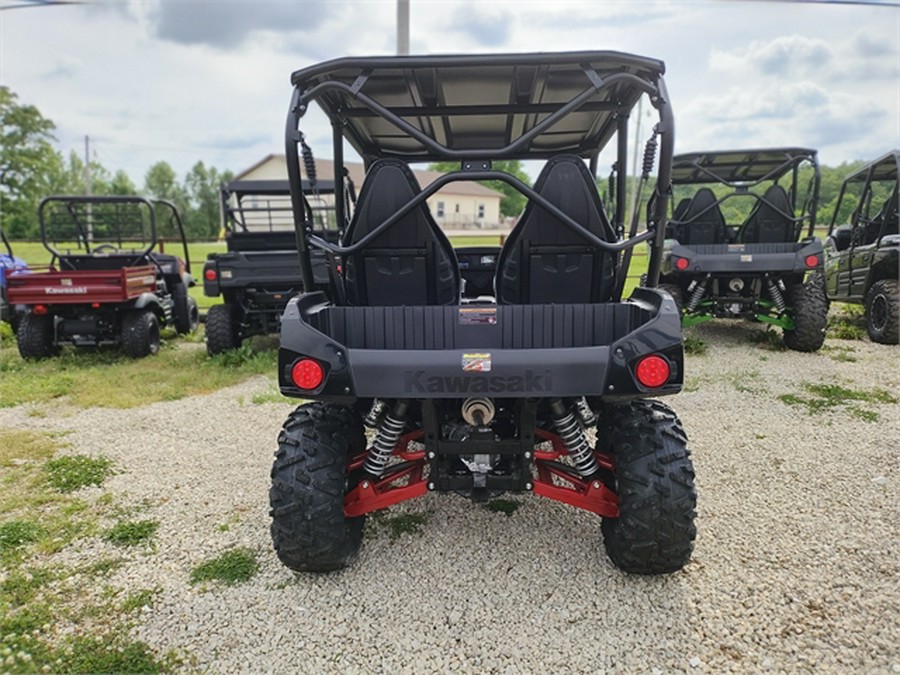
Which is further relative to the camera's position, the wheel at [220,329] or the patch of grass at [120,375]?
the wheel at [220,329]

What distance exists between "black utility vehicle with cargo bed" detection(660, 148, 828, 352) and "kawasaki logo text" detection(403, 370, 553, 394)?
5.23 metres

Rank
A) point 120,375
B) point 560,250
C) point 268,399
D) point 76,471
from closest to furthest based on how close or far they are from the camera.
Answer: point 560,250, point 76,471, point 268,399, point 120,375

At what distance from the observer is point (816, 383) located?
18.2 feet

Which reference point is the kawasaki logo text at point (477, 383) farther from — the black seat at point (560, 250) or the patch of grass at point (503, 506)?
the patch of grass at point (503, 506)

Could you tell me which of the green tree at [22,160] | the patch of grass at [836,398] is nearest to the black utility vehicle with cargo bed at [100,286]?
the patch of grass at [836,398]

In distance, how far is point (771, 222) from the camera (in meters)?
7.57

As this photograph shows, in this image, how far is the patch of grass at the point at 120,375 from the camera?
5414 millimetres

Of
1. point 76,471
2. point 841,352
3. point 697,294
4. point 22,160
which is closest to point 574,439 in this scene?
point 76,471

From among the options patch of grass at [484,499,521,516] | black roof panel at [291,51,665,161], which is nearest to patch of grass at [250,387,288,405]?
black roof panel at [291,51,665,161]

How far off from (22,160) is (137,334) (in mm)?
40985

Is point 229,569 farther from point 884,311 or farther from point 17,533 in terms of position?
point 884,311

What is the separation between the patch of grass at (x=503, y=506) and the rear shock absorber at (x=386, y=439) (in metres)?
0.75

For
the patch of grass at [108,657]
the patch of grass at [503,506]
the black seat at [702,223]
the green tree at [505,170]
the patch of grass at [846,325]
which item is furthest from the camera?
the black seat at [702,223]

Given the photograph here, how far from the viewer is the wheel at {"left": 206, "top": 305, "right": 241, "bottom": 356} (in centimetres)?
691
